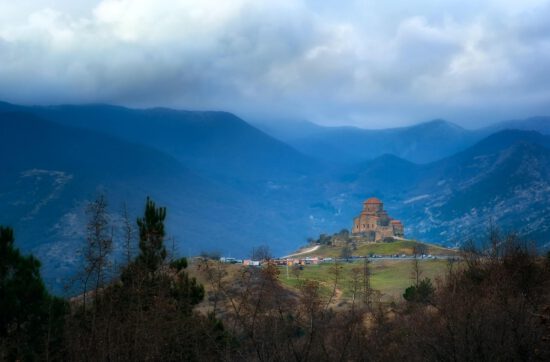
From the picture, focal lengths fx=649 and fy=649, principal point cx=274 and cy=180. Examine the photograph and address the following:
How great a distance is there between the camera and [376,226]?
563 feet

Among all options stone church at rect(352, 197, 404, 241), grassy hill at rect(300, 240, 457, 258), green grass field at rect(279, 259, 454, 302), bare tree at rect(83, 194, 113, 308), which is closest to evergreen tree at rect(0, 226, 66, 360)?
bare tree at rect(83, 194, 113, 308)

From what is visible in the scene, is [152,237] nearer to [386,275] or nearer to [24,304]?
[24,304]

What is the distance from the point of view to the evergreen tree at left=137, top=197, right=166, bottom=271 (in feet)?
110

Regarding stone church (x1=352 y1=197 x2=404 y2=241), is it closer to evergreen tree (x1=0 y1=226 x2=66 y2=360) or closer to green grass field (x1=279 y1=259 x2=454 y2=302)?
green grass field (x1=279 y1=259 x2=454 y2=302)

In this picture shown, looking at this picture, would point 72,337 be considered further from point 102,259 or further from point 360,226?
point 360,226

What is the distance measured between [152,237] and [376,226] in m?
142

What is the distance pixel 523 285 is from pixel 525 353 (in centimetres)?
1205

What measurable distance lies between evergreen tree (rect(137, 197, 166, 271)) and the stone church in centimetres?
13478

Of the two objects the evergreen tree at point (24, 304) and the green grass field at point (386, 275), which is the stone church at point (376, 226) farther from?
the evergreen tree at point (24, 304)

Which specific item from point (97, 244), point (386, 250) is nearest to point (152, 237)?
point (97, 244)

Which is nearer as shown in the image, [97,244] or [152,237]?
[97,244]

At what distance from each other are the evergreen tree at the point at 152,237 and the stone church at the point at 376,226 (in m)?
135

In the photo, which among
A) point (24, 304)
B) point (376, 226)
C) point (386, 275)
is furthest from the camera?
point (376, 226)

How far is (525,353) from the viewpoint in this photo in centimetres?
2161
